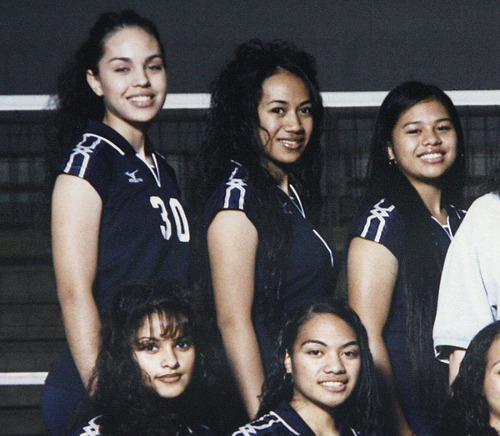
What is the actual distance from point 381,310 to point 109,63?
34.1 inches

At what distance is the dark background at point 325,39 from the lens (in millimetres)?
6883

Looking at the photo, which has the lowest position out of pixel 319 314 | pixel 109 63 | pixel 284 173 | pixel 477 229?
pixel 319 314

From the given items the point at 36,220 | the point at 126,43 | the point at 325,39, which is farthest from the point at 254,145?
the point at 325,39

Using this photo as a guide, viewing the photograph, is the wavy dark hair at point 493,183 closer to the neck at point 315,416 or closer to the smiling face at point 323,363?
the smiling face at point 323,363

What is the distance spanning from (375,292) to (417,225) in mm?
218

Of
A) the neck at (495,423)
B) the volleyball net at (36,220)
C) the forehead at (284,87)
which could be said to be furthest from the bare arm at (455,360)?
the volleyball net at (36,220)

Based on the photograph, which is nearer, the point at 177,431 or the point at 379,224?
the point at 177,431

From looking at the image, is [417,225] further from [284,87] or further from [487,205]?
[284,87]

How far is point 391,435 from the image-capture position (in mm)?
2193

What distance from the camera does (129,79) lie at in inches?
84.4

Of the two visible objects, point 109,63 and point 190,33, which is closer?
point 109,63

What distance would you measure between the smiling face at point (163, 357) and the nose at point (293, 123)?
1.85 ft

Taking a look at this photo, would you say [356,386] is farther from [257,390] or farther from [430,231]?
[430,231]

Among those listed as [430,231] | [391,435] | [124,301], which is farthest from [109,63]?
[391,435]
